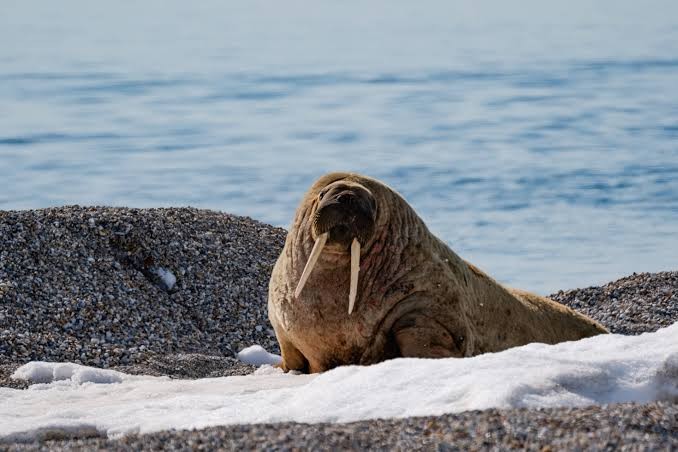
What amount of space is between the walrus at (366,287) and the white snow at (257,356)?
153 centimetres

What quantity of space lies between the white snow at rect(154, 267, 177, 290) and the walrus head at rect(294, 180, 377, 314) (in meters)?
3.52

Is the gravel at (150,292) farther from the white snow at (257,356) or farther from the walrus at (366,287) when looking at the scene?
the walrus at (366,287)

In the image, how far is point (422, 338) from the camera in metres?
7.71

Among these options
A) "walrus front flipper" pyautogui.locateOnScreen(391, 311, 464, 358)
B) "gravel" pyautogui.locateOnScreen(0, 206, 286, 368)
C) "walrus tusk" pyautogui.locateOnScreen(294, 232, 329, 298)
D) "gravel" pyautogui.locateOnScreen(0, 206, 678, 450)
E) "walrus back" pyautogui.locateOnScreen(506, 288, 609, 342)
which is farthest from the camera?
"gravel" pyautogui.locateOnScreen(0, 206, 286, 368)

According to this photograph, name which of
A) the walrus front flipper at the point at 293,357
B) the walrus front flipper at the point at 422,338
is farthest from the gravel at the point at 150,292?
the walrus front flipper at the point at 422,338

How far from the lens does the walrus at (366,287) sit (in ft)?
24.7

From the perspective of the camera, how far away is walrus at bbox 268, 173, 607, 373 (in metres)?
7.53

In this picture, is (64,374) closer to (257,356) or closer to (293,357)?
(293,357)

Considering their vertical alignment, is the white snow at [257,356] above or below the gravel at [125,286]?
below

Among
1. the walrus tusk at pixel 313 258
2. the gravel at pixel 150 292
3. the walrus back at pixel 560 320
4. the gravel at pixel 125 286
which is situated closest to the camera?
the walrus tusk at pixel 313 258

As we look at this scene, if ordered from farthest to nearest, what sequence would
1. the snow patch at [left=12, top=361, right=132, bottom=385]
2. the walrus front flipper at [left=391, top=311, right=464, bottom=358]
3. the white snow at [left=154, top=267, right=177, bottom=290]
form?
the white snow at [left=154, top=267, right=177, bottom=290], the snow patch at [left=12, top=361, right=132, bottom=385], the walrus front flipper at [left=391, top=311, right=464, bottom=358]

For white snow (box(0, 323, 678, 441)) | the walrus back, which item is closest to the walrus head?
white snow (box(0, 323, 678, 441))

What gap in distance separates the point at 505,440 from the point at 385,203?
355 centimetres

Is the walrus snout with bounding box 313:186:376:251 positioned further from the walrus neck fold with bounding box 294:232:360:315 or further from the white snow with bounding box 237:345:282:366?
the white snow with bounding box 237:345:282:366
